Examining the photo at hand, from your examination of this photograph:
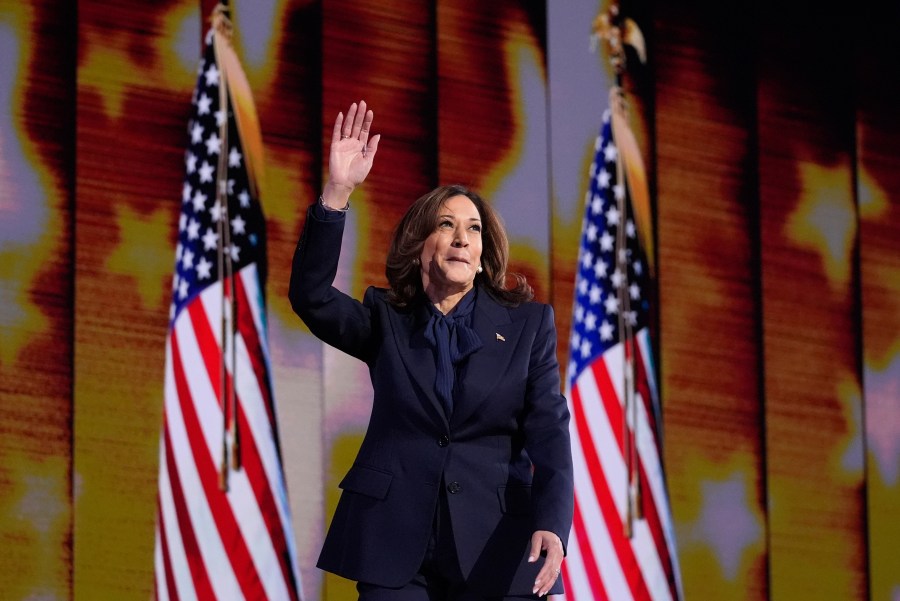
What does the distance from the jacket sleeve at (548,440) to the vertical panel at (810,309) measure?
2265 mm

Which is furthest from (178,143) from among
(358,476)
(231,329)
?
(358,476)

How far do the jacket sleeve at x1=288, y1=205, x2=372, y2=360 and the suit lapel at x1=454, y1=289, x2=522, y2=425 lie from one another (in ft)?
0.76

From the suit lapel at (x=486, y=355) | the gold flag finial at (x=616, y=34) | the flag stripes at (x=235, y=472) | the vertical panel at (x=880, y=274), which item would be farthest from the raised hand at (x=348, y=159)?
the vertical panel at (x=880, y=274)

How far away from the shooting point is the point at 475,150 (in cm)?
399

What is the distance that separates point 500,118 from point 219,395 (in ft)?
4.29

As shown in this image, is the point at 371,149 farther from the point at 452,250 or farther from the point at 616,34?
the point at 616,34

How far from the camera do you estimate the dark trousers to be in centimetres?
201

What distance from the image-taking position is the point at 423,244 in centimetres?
226

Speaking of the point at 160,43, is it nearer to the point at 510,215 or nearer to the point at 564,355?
the point at 510,215

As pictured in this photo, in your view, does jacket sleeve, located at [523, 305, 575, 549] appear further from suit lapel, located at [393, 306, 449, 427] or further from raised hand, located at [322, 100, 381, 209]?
raised hand, located at [322, 100, 381, 209]

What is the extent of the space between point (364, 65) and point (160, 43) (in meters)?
0.64

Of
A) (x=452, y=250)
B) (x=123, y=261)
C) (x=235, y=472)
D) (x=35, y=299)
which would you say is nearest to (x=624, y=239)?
(x=235, y=472)

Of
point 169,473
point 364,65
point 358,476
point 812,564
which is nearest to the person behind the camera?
point 358,476

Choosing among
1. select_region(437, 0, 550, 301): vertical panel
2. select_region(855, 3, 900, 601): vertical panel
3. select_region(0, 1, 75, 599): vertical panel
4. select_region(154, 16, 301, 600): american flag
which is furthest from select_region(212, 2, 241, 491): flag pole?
select_region(855, 3, 900, 601): vertical panel
